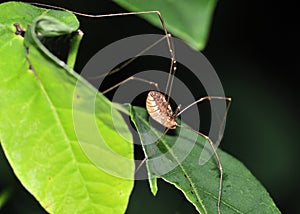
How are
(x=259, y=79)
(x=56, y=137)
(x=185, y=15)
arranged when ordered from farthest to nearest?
(x=259, y=79) → (x=185, y=15) → (x=56, y=137)

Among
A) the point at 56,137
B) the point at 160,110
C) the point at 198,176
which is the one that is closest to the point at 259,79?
the point at 160,110

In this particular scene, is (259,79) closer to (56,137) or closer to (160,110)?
(160,110)

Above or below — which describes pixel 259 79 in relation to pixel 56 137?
below

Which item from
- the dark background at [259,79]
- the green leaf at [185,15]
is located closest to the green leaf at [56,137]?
the green leaf at [185,15]

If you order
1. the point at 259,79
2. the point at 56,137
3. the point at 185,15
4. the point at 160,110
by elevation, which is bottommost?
the point at 259,79

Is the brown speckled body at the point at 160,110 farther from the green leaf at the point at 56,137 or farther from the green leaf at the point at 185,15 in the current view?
the green leaf at the point at 56,137

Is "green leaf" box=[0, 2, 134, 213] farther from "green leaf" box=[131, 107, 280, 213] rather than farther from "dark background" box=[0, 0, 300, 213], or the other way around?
"dark background" box=[0, 0, 300, 213]
